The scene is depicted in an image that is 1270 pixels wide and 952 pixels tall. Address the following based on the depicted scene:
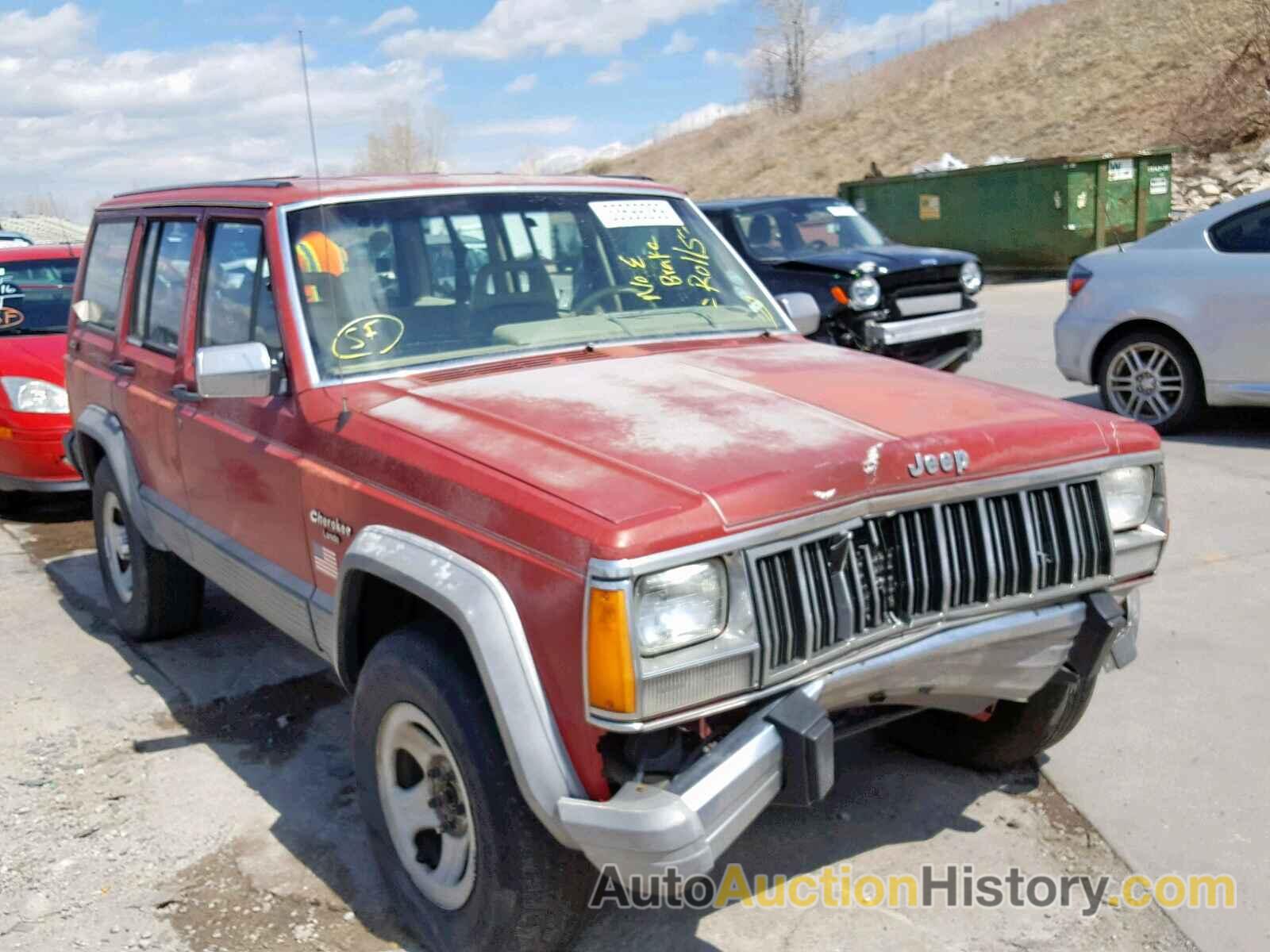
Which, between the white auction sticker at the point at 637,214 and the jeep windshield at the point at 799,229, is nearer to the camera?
the white auction sticker at the point at 637,214

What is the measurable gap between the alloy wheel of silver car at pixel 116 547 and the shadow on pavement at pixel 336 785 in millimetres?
268

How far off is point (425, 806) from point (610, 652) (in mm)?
929

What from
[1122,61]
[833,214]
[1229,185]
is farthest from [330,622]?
[1122,61]

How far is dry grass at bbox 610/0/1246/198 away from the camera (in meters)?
30.9

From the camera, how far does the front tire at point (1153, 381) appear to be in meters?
7.96

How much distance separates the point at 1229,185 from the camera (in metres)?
22.4

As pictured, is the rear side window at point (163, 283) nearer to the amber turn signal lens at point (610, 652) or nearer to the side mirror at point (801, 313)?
the side mirror at point (801, 313)

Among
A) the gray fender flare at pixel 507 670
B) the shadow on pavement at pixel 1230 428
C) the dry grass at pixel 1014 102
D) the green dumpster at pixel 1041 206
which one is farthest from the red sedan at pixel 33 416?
the dry grass at pixel 1014 102

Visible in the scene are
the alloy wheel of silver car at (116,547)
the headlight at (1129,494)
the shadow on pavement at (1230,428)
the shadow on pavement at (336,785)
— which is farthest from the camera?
the shadow on pavement at (1230,428)

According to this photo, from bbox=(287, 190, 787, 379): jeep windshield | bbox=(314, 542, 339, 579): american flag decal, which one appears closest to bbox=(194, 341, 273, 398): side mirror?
bbox=(287, 190, 787, 379): jeep windshield

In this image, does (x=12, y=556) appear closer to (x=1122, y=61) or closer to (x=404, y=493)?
(x=404, y=493)

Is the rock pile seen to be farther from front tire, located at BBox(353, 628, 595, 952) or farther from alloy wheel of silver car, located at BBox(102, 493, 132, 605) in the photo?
front tire, located at BBox(353, 628, 595, 952)

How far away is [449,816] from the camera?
3031mm

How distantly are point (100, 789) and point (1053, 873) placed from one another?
3055 mm
